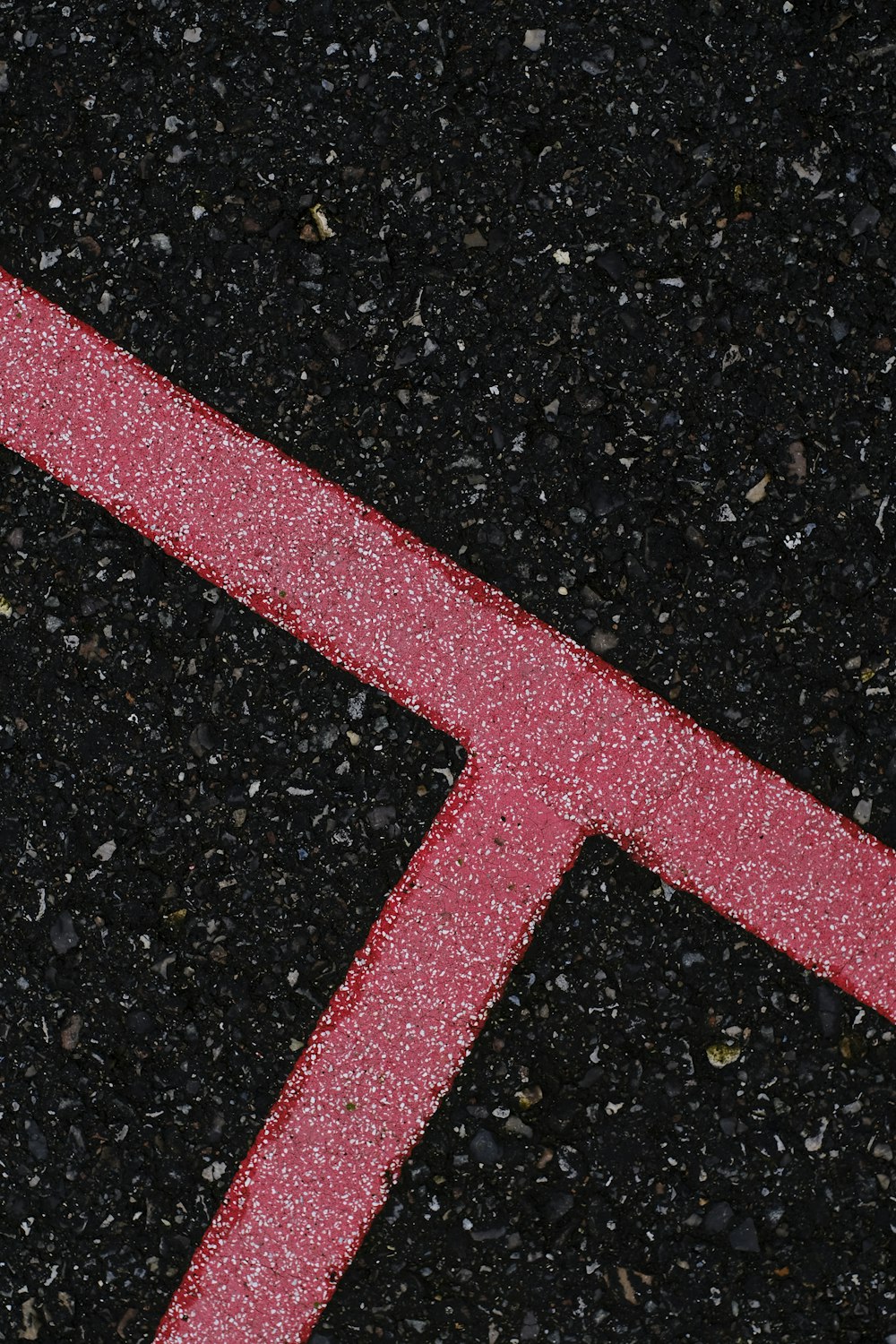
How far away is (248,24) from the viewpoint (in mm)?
1922

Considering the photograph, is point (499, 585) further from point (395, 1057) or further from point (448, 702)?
point (395, 1057)

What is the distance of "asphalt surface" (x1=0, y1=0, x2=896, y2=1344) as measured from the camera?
6.01ft

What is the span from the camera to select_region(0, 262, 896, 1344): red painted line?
5.95ft

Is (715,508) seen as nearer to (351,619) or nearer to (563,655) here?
(563,655)

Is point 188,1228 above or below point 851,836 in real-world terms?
below

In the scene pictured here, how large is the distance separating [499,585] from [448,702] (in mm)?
260

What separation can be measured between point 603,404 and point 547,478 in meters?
0.19

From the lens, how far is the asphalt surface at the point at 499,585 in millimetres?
1832

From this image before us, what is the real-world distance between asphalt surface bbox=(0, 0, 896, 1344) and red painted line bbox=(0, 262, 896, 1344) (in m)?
0.06

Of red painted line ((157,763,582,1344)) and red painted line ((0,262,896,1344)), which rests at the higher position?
red painted line ((0,262,896,1344))

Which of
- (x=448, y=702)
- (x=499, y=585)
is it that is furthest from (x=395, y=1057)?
(x=499, y=585)

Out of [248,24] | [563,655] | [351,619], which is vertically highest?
[248,24]

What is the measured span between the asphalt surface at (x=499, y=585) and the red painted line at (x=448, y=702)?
6 centimetres

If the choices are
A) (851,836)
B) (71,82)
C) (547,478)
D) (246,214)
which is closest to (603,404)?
(547,478)
